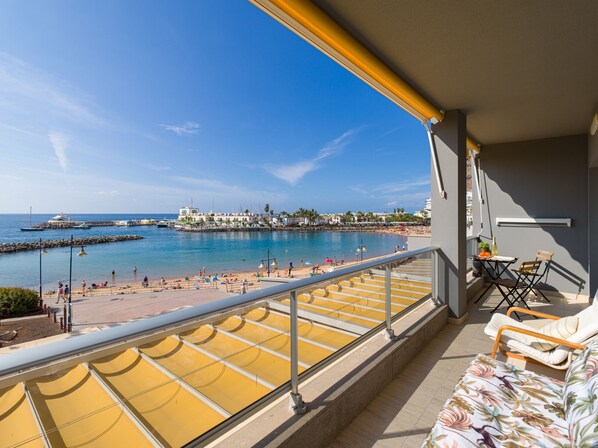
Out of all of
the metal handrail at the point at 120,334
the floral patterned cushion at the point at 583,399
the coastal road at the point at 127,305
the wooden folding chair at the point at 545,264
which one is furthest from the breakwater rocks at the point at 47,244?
the floral patterned cushion at the point at 583,399

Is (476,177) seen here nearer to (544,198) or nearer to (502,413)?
(544,198)

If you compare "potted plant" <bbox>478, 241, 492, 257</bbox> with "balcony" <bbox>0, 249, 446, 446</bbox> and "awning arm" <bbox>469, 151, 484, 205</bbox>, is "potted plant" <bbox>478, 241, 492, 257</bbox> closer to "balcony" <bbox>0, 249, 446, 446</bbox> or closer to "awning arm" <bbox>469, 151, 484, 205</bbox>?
"awning arm" <bbox>469, 151, 484, 205</bbox>

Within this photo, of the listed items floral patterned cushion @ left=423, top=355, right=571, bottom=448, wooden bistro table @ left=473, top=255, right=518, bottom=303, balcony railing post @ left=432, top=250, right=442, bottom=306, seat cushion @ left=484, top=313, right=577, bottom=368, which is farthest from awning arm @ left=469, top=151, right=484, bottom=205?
floral patterned cushion @ left=423, top=355, right=571, bottom=448

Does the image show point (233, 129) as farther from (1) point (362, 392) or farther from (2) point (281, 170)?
(1) point (362, 392)

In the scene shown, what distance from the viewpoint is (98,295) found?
23.7 meters

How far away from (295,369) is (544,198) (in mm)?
6325

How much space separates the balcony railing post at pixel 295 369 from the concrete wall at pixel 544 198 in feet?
19.9

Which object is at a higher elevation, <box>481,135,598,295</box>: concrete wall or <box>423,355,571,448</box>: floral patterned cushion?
<box>481,135,598,295</box>: concrete wall

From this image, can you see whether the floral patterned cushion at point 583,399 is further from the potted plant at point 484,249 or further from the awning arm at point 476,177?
the awning arm at point 476,177

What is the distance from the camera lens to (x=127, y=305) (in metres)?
19.3

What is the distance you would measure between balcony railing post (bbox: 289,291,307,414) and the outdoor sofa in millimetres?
708

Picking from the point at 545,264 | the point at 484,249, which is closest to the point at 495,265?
the point at 484,249

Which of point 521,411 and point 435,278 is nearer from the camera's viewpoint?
point 521,411

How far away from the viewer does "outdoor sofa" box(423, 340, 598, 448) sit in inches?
48.2
